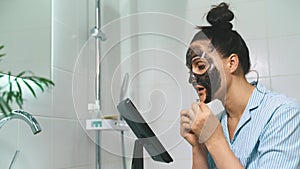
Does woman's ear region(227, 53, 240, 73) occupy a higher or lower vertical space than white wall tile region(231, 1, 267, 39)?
lower

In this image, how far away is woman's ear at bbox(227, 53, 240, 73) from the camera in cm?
107

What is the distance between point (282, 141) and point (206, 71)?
27 centimetres

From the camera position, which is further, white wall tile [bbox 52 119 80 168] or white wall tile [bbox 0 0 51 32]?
white wall tile [bbox 52 119 80 168]

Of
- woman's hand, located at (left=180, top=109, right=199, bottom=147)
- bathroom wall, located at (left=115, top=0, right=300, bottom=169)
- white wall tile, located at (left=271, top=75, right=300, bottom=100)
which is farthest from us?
white wall tile, located at (left=271, top=75, right=300, bottom=100)

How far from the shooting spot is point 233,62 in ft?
3.53

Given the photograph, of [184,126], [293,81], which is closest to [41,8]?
[184,126]

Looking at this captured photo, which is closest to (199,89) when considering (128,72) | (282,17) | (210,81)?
(210,81)

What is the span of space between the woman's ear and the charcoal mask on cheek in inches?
3.5

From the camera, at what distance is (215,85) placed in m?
1.01

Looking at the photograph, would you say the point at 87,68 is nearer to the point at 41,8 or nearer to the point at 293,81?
the point at 41,8

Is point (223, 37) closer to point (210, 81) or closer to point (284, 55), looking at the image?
point (210, 81)

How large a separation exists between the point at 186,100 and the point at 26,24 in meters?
0.54

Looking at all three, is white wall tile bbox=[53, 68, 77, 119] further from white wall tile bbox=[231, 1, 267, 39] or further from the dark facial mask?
white wall tile bbox=[231, 1, 267, 39]

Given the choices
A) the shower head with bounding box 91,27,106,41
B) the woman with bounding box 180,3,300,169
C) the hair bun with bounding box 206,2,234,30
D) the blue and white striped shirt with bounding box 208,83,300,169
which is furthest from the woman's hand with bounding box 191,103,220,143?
the shower head with bounding box 91,27,106,41
